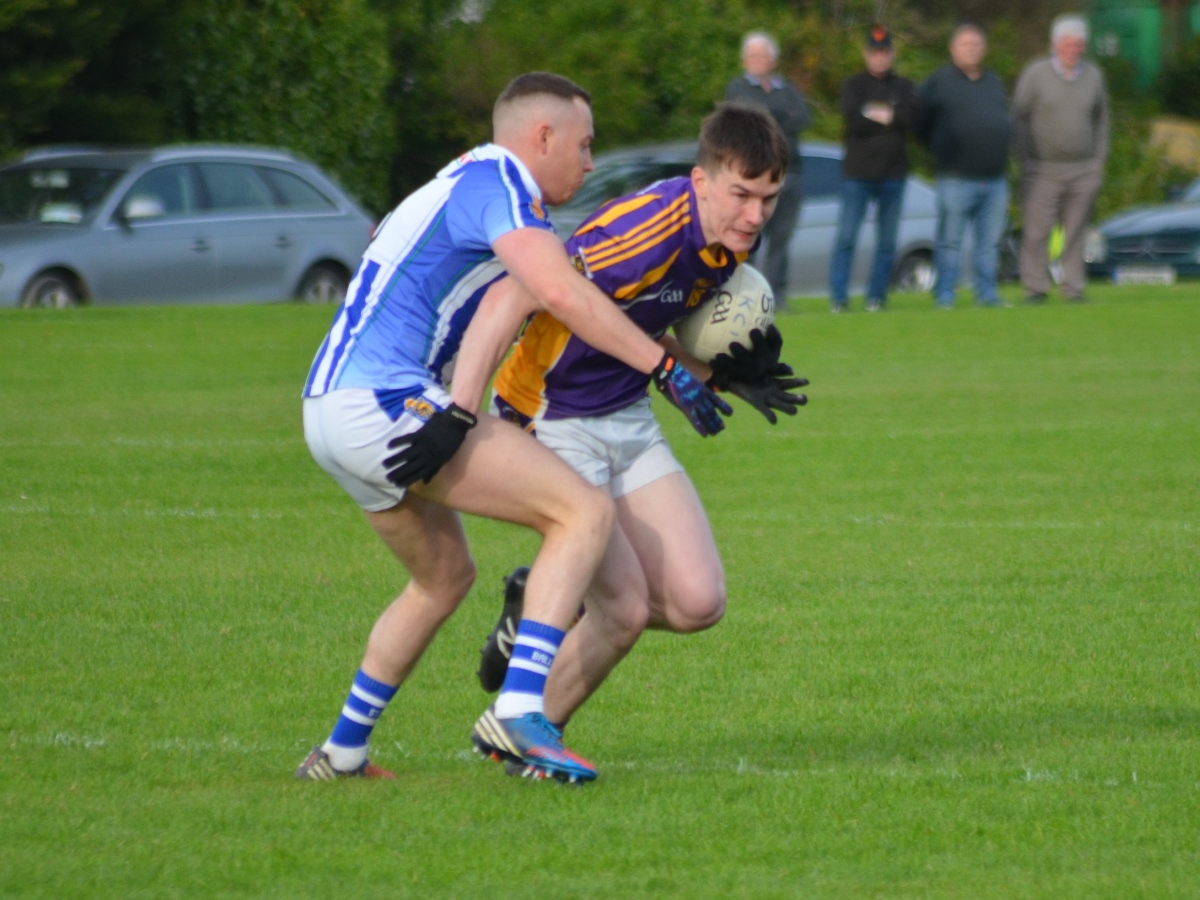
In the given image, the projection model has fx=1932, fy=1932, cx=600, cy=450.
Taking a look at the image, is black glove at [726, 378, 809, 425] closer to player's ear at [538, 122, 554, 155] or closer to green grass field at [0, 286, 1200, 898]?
player's ear at [538, 122, 554, 155]

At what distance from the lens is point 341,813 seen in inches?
189

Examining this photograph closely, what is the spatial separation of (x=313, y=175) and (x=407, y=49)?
1133 cm

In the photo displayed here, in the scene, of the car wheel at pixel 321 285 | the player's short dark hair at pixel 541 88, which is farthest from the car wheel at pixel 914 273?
the player's short dark hair at pixel 541 88

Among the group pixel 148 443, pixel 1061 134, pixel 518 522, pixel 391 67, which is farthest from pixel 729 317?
pixel 391 67

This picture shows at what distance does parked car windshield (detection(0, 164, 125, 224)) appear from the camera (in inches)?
671

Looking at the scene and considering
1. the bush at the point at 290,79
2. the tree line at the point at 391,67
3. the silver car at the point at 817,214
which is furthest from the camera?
the bush at the point at 290,79

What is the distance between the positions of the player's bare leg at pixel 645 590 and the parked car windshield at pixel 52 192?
12.7 metres

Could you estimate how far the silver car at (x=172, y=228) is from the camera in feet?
55.8

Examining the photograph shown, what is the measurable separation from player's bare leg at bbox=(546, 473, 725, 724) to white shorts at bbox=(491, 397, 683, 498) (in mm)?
46

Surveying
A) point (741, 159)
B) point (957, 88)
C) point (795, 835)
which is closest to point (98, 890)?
point (795, 835)

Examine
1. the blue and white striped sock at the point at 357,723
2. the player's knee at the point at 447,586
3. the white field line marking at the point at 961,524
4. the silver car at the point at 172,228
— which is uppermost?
the player's knee at the point at 447,586

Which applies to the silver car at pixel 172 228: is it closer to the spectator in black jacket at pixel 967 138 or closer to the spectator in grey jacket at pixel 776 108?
the spectator in grey jacket at pixel 776 108

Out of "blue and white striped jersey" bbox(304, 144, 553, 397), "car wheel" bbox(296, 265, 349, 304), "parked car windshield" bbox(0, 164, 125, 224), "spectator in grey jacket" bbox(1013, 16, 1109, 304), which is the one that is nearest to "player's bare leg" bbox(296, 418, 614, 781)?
"blue and white striped jersey" bbox(304, 144, 553, 397)

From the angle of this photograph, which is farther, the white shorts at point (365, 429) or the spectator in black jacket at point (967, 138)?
the spectator in black jacket at point (967, 138)
